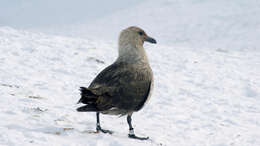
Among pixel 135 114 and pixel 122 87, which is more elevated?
pixel 122 87

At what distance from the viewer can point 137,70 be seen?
265 inches

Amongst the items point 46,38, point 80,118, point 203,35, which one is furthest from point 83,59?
point 203,35

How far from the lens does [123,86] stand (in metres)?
6.44

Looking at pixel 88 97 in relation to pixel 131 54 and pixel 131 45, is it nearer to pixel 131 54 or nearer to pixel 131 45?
pixel 131 54

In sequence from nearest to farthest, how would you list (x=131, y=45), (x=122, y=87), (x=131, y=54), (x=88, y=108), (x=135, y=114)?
(x=88, y=108), (x=122, y=87), (x=131, y=54), (x=131, y=45), (x=135, y=114)

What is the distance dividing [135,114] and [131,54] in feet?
8.08

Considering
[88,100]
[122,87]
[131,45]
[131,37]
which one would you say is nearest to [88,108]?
[88,100]

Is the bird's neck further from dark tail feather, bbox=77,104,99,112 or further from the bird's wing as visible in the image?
dark tail feather, bbox=77,104,99,112

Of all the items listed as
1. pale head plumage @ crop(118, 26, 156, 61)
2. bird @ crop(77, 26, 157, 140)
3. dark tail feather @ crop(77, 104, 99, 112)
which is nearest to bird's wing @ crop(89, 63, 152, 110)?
bird @ crop(77, 26, 157, 140)

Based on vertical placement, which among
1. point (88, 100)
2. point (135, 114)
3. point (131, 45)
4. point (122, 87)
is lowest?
point (135, 114)

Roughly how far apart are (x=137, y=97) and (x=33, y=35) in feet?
41.1

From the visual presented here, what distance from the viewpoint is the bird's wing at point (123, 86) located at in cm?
629

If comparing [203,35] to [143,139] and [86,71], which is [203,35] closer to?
[86,71]

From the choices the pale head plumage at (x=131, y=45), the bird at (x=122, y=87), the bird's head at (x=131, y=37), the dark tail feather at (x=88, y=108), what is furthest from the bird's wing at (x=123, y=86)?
the bird's head at (x=131, y=37)
